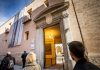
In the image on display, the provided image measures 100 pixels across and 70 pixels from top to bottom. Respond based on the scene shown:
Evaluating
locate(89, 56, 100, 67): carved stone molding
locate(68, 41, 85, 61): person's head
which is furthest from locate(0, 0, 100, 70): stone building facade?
locate(68, 41, 85, 61): person's head

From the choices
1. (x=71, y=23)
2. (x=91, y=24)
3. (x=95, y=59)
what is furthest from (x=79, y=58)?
(x=71, y=23)

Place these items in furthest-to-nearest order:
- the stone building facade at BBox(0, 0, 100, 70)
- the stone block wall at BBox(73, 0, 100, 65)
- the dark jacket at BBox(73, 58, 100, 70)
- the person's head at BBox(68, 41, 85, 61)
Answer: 1. the stone building facade at BBox(0, 0, 100, 70)
2. the stone block wall at BBox(73, 0, 100, 65)
3. the person's head at BBox(68, 41, 85, 61)
4. the dark jacket at BBox(73, 58, 100, 70)

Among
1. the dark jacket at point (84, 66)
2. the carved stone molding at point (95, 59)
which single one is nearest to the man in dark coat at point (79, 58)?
the dark jacket at point (84, 66)

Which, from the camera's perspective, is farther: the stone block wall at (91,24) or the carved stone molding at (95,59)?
the stone block wall at (91,24)

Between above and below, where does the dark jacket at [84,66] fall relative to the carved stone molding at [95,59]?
above

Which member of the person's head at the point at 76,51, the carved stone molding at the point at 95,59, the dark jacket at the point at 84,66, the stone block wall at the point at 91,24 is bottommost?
the carved stone molding at the point at 95,59

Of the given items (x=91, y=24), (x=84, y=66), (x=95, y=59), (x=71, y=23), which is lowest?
(x=95, y=59)

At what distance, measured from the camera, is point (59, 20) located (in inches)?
341

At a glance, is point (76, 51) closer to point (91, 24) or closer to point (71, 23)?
point (91, 24)

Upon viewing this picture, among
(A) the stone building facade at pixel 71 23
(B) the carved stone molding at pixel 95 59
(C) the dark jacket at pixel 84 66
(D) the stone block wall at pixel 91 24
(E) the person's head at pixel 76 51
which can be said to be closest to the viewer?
(C) the dark jacket at pixel 84 66

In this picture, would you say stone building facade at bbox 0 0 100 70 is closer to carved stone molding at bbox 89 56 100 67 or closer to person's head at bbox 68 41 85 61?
carved stone molding at bbox 89 56 100 67

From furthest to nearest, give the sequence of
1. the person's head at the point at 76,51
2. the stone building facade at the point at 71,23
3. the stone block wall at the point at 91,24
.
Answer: the stone building facade at the point at 71,23
the stone block wall at the point at 91,24
the person's head at the point at 76,51

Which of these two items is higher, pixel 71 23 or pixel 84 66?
pixel 71 23

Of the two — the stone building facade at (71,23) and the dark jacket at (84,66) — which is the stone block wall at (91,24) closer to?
the stone building facade at (71,23)
